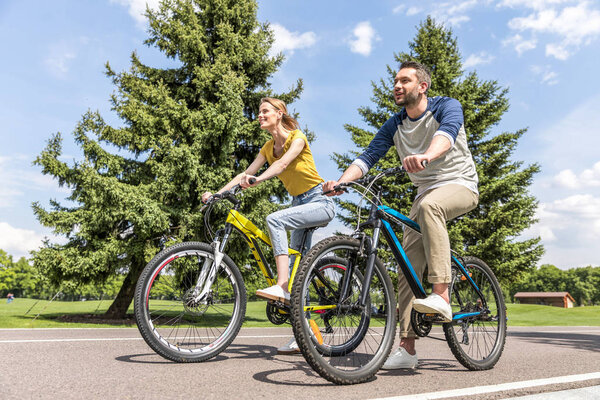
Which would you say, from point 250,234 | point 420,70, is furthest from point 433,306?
point 420,70

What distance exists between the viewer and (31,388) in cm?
240

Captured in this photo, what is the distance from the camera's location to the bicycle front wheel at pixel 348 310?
114 inches

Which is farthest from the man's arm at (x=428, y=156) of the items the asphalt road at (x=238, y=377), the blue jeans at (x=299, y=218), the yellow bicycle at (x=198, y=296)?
the asphalt road at (x=238, y=377)

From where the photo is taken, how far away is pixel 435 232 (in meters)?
3.18

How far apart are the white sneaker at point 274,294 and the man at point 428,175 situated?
0.89 meters

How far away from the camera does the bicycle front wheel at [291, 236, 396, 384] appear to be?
2.90 m

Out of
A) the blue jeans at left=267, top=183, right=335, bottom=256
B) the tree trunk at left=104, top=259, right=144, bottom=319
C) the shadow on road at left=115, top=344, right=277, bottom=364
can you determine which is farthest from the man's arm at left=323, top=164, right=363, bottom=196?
the tree trunk at left=104, top=259, right=144, bottom=319

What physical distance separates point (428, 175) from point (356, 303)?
4.06ft

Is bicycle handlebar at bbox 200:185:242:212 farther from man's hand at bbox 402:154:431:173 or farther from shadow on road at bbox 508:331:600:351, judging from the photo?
shadow on road at bbox 508:331:600:351

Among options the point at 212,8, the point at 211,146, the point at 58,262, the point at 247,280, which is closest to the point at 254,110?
the point at 211,146

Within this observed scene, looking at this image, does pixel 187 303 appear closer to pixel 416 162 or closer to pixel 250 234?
pixel 250 234

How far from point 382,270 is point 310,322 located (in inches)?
24.4

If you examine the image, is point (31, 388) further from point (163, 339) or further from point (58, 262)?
point (58, 262)

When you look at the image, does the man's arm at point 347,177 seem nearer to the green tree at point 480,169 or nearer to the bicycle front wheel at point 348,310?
the bicycle front wheel at point 348,310
